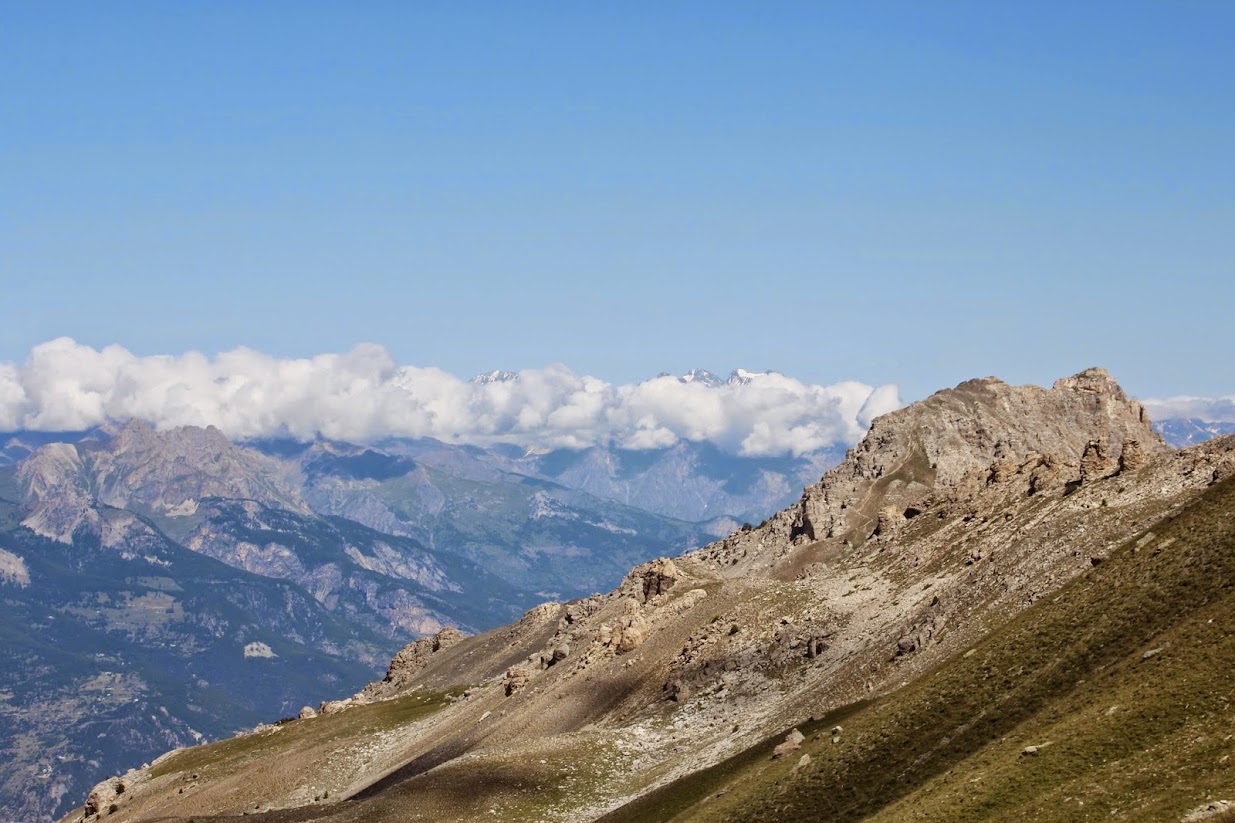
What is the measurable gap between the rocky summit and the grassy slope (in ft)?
0.63

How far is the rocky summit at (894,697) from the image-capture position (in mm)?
65062

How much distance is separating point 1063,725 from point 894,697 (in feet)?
85.5

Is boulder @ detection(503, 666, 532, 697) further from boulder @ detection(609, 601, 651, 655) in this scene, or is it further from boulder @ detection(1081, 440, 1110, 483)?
boulder @ detection(1081, 440, 1110, 483)

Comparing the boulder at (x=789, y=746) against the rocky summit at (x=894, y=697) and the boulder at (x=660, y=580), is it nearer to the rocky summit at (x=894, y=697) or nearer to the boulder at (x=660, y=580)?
the rocky summit at (x=894, y=697)

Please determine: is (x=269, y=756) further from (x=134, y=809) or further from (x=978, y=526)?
(x=978, y=526)

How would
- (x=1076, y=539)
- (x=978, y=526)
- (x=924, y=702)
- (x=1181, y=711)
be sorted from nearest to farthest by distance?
(x=1181, y=711) < (x=924, y=702) < (x=1076, y=539) < (x=978, y=526)

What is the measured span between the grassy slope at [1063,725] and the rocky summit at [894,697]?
7.5 inches

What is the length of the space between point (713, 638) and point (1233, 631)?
73992 mm

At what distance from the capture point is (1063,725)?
6831 centimetres

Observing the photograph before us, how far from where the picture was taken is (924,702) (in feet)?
279

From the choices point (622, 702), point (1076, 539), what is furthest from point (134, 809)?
point (1076, 539)

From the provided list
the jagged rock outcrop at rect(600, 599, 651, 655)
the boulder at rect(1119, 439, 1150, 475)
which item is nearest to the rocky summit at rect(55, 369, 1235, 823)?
the boulder at rect(1119, 439, 1150, 475)

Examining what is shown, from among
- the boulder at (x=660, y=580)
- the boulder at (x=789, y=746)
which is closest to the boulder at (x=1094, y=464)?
the boulder at (x=789, y=746)

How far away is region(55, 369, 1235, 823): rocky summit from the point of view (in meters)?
65.1
